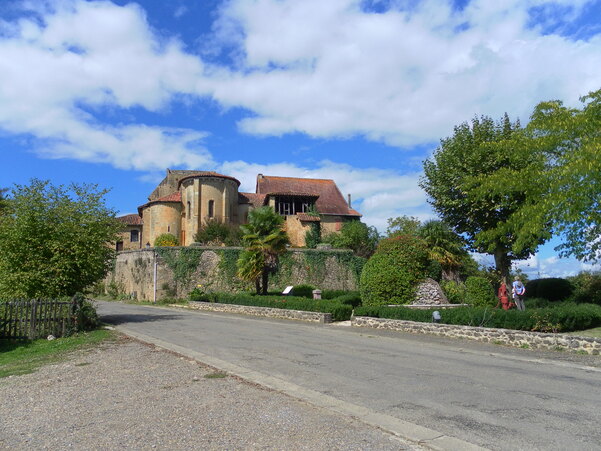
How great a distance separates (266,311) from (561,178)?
1540 centimetres

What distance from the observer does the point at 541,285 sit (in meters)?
24.9

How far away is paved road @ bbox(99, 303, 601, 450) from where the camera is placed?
5.84 metres

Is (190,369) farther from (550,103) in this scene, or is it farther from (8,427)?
(550,103)

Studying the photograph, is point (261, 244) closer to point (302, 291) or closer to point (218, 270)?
point (302, 291)

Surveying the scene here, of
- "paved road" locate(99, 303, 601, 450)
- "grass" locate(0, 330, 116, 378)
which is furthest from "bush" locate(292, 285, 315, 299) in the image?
"grass" locate(0, 330, 116, 378)

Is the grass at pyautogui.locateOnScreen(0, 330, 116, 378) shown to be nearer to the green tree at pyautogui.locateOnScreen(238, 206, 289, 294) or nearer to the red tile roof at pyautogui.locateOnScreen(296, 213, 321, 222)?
the green tree at pyautogui.locateOnScreen(238, 206, 289, 294)

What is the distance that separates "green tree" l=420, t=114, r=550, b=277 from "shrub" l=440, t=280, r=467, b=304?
8.44 feet

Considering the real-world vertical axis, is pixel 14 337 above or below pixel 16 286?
below

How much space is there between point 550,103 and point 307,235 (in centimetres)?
3000

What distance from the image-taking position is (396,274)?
70.1ft

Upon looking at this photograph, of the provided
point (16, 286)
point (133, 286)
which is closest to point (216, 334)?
point (16, 286)

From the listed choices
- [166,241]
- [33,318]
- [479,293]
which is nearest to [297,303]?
[479,293]

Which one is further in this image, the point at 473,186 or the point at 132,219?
the point at 132,219

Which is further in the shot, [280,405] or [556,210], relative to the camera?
[556,210]
